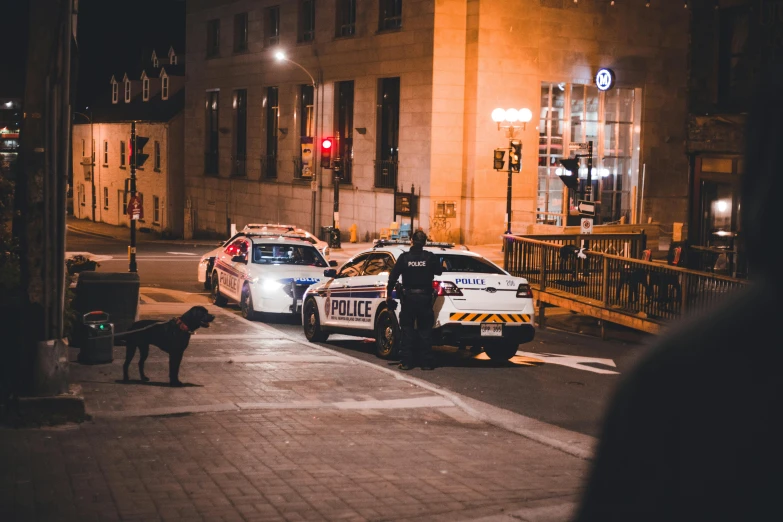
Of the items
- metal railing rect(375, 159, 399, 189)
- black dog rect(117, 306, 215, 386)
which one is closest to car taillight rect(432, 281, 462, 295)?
black dog rect(117, 306, 215, 386)

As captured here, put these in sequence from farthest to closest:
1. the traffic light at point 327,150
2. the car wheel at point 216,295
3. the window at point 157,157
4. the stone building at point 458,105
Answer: the window at point 157,157, the traffic light at point 327,150, the stone building at point 458,105, the car wheel at point 216,295

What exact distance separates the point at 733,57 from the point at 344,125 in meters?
29.3

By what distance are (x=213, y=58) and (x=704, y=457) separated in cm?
6246

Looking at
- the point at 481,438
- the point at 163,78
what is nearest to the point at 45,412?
the point at 481,438

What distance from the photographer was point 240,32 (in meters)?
59.3

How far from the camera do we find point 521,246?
2206cm

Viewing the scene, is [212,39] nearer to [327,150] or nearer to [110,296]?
[327,150]

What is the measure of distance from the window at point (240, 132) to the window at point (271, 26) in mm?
4177

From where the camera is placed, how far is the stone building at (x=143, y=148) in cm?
6644

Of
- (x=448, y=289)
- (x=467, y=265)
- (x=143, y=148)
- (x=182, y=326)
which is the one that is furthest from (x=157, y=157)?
(x=182, y=326)

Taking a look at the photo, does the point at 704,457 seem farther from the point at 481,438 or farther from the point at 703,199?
the point at 703,199

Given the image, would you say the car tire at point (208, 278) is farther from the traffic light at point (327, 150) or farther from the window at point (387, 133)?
the window at point (387, 133)

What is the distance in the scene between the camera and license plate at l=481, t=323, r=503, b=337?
15.2 m

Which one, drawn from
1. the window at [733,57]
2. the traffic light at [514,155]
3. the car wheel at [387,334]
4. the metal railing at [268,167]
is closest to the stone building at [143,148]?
the metal railing at [268,167]
